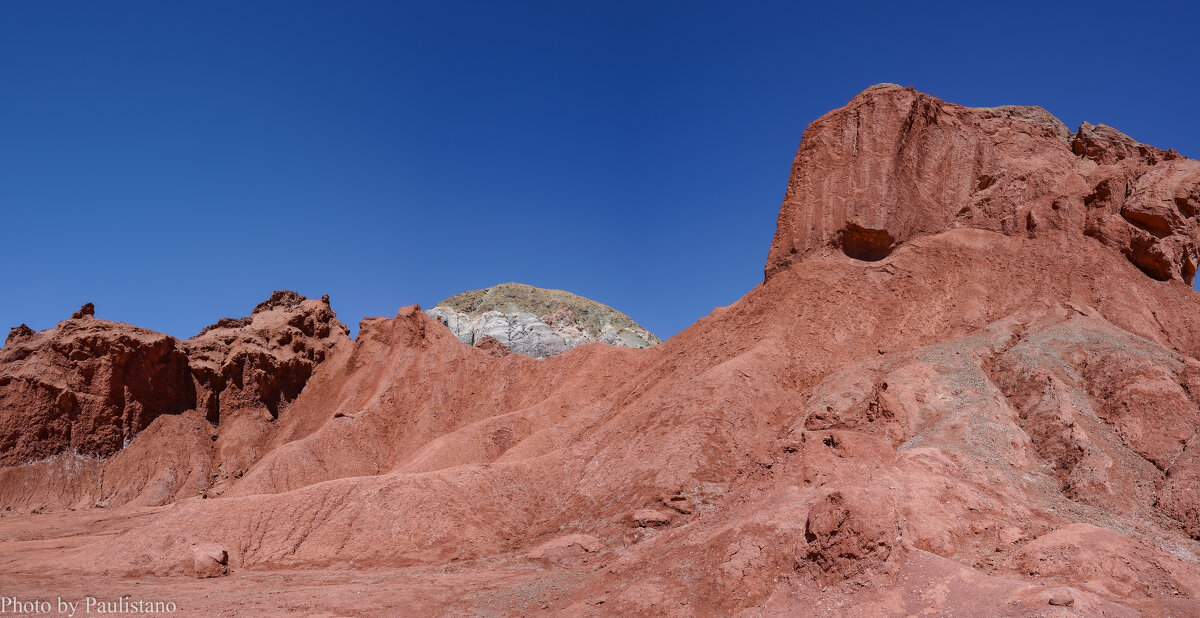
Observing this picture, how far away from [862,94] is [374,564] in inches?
1078

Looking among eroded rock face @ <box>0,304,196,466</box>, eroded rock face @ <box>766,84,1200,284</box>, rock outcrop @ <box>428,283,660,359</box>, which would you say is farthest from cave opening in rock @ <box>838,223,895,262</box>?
rock outcrop @ <box>428,283,660,359</box>

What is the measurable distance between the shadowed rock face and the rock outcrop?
126 ft

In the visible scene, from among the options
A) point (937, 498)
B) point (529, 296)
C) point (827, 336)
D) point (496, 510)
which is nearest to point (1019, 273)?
point (827, 336)

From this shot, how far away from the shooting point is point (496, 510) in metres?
23.5

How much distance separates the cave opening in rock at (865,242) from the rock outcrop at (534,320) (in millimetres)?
46683

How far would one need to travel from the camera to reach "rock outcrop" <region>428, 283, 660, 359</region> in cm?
8175

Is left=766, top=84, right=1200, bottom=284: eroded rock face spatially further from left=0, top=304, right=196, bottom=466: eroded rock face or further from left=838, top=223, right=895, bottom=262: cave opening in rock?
left=0, top=304, right=196, bottom=466: eroded rock face

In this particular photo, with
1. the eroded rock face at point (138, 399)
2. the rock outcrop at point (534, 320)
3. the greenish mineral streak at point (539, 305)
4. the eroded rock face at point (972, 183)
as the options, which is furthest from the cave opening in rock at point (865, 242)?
the greenish mineral streak at point (539, 305)

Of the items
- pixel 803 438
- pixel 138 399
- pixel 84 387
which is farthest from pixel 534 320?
pixel 803 438

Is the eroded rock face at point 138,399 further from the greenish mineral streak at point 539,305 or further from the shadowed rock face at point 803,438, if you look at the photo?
the greenish mineral streak at point 539,305

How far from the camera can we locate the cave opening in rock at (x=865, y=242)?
29.2m

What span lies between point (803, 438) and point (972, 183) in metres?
19.2

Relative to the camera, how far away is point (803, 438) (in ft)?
57.7

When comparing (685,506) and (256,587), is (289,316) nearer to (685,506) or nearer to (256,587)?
(256,587)
